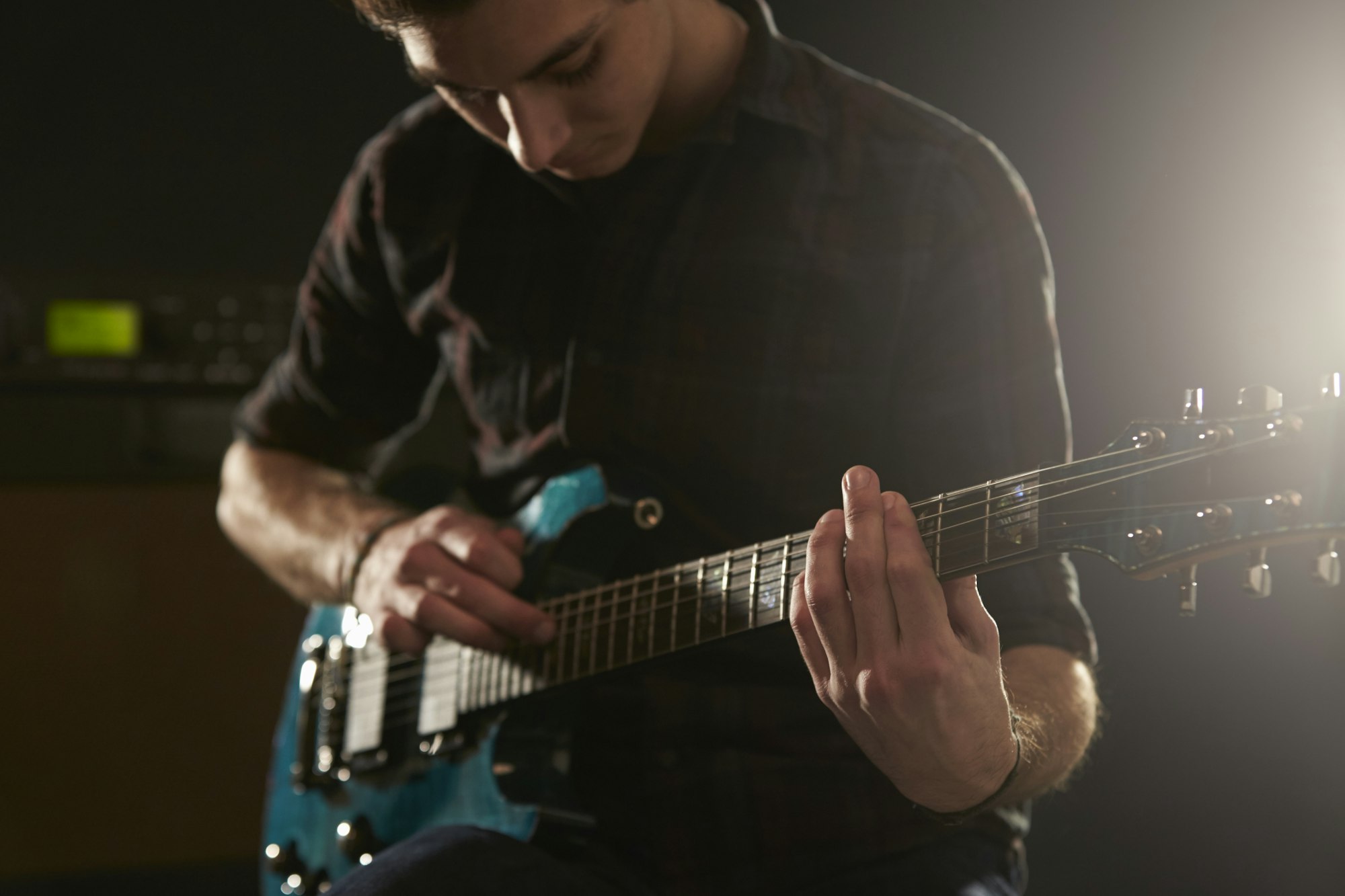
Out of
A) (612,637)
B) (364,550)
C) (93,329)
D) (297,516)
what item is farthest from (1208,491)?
(93,329)

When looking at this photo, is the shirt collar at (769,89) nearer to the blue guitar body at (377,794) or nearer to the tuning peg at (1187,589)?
the blue guitar body at (377,794)

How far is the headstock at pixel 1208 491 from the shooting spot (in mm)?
392

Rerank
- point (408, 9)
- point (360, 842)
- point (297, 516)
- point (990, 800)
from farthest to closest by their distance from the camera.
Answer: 1. point (297, 516)
2. point (360, 842)
3. point (408, 9)
4. point (990, 800)

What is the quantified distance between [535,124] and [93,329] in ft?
3.35

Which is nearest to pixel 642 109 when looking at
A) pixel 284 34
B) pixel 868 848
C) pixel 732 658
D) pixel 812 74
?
pixel 812 74

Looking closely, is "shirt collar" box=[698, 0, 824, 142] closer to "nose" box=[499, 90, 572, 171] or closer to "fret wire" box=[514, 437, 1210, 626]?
"nose" box=[499, 90, 572, 171]

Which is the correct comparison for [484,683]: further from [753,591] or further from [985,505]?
[985,505]

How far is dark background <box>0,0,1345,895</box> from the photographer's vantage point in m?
0.44

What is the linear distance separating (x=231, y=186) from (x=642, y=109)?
96cm

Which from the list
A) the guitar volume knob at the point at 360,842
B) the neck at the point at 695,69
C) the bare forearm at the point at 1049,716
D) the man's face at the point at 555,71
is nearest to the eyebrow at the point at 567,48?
the man's face at the point at 555,71

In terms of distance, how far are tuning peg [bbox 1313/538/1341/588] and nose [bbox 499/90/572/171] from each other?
1.61 ft

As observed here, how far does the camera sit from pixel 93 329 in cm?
140

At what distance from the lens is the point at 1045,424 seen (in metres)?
0.57

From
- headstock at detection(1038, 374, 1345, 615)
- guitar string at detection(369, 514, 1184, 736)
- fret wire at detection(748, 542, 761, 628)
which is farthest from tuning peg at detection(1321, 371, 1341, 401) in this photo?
guitar string at detection(369, 514, 1184, 736)
